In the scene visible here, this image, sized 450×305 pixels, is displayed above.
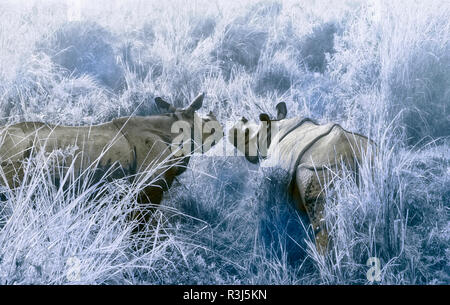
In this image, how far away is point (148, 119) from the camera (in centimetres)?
302

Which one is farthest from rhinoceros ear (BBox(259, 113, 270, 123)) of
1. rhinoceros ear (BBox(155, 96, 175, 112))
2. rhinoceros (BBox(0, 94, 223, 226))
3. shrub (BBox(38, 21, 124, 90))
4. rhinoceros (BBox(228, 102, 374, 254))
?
shrub (BBox(38, 21, 124, 90))

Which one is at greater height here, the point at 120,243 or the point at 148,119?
the point at 148,119

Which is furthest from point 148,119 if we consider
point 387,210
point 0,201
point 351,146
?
point 387,210

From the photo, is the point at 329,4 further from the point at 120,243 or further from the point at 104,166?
the point at 120,243

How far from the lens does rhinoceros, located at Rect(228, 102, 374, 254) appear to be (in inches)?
110

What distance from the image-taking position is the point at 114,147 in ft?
9.55

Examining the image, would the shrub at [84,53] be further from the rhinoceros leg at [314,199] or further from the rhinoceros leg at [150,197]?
the rhinoceros leg at [314,199]

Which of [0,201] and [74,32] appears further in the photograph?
[74,32]

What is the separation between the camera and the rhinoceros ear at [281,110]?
3.04 m

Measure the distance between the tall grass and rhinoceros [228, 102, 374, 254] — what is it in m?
0.06

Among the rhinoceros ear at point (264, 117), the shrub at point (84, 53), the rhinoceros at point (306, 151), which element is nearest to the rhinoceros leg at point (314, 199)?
the rhinoceros at point (306, 151)

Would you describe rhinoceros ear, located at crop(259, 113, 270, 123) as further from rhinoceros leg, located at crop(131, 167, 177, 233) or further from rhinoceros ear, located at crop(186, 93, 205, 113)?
rhinoceros leg, located at crop(131, 167, 177, 233)

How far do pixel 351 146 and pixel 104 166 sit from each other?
1227 mm

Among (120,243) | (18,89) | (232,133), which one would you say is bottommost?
(120,243)
